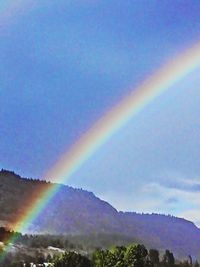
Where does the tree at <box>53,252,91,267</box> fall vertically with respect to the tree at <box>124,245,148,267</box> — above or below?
above

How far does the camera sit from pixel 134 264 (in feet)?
391

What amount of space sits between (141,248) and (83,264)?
18.4 m

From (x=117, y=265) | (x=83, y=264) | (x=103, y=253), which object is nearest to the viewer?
(x=117, y=265)

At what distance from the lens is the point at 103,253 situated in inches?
4978

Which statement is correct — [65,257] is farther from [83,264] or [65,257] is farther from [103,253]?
[103,253]

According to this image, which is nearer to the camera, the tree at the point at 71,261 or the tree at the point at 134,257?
the tree at the point at 134,257

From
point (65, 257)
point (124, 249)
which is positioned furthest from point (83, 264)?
point (124, 249)

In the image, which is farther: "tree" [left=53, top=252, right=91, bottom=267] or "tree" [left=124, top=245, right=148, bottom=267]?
"tree" [left=53, top=252, right=91, bottom=267]

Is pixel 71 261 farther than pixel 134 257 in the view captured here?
Yes

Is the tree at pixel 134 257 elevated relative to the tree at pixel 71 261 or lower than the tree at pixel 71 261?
lower

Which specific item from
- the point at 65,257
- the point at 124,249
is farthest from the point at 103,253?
the point at 65,257

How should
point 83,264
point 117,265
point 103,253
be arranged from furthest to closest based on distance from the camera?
point 83,264 → point 103,253 → point 117,265

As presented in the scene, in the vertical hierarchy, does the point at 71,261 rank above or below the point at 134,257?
above

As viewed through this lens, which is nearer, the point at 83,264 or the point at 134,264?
the point at 134,264
